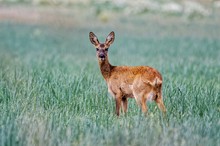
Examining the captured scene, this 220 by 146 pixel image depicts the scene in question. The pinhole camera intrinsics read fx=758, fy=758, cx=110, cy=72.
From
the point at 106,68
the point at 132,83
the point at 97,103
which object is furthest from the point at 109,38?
the point at 97,103

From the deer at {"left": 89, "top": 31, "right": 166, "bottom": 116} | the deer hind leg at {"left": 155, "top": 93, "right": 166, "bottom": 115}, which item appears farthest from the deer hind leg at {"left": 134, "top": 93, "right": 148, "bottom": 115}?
the deer hind leg at {"left": 155, "top": 93, "right": 166, "bottom": 115}

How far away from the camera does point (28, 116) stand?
27.0 ft

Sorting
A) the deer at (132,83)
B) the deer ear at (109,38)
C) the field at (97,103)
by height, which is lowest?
the field at (97,103)

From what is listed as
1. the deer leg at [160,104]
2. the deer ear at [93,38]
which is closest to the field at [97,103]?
the deer leg at [160,104]

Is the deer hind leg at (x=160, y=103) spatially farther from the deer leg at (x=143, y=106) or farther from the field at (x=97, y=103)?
the deer leg at (x=143, y=106)

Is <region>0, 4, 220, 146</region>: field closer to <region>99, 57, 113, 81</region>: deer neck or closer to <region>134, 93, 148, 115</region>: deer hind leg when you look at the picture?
<region>134, 93, 148, 115</region>: deer hind leg

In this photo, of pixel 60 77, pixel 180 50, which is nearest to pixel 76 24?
pixel 180 50

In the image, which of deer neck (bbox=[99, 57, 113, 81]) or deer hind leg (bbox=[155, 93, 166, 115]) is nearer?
deer hind leg (bbox=[155, 93, 166, 115])

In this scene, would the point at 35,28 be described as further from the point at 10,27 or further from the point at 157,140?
the point at 157,140

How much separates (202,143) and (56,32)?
22.1 m

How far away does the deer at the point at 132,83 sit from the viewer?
8.54 m

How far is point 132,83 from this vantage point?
880 cm

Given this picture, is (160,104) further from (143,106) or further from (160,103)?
(143,106)

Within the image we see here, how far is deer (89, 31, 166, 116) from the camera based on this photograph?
28.0ft
